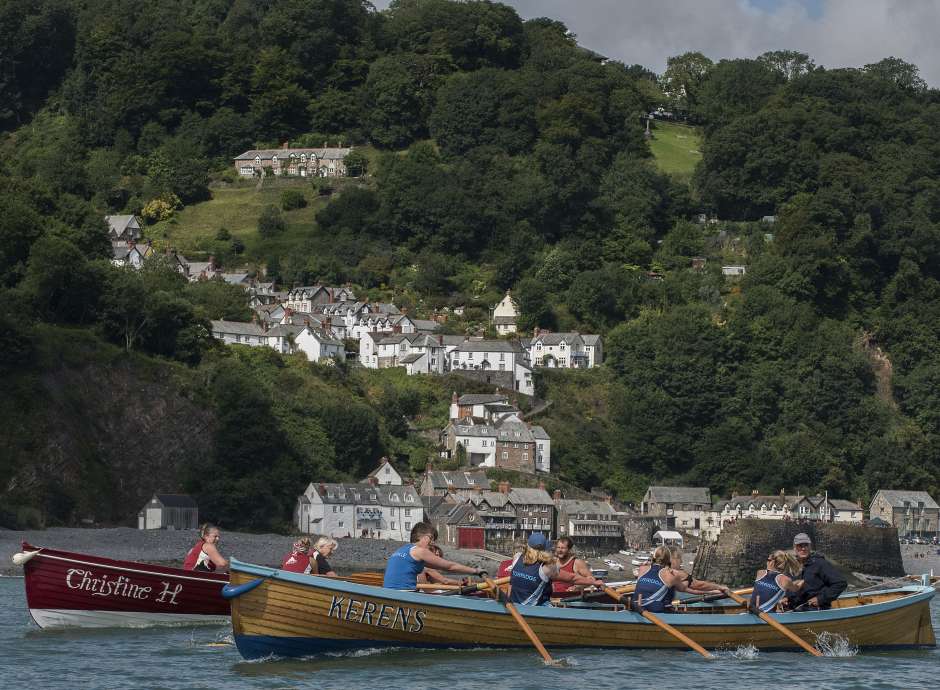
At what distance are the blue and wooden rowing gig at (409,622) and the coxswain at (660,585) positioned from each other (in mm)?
269

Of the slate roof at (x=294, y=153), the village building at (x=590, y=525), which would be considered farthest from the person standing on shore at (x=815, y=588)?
the slate roof at (x=294, y=153)

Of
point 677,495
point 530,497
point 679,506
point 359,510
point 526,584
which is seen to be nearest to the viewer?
point 526,584

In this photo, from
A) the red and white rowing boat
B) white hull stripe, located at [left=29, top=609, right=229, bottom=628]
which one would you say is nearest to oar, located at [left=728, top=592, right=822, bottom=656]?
the red and white rowing boat

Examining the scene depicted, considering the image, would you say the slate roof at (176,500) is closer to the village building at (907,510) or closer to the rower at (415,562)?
the village building at (907,510)

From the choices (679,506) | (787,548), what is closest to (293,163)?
(679,506)

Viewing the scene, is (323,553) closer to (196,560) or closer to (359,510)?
(196,560)

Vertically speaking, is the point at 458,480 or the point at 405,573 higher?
the point at 458,480

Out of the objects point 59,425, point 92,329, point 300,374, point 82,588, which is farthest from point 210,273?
point 82,588

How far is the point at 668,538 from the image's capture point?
75438 millimetres

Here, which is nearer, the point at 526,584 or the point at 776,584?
the point at 526,584

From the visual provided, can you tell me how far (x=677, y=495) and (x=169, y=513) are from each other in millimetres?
27277

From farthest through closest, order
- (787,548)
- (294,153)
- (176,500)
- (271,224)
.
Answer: (294,153) → (271,224) → (787,548) → (176,500)

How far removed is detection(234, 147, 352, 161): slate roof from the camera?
110 metres

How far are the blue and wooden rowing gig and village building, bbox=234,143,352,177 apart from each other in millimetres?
84101
